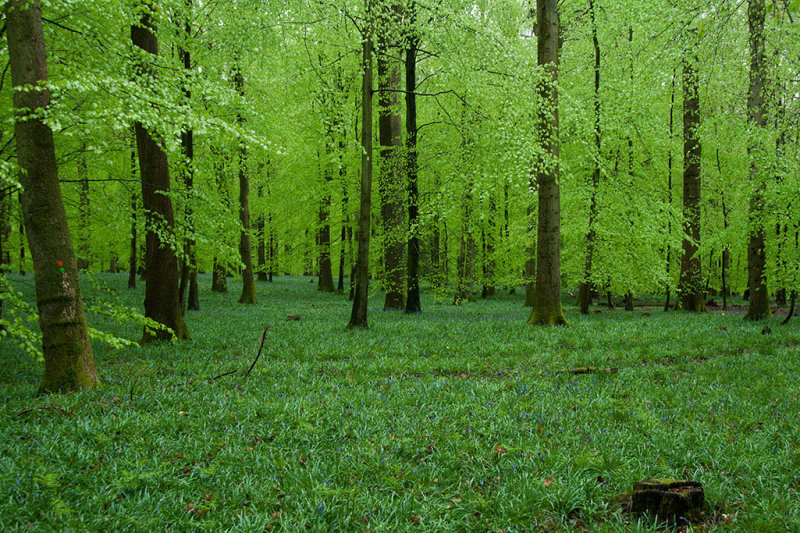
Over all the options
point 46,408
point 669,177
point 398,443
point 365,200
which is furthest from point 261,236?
point 398,443

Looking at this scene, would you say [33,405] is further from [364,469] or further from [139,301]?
[139,301]

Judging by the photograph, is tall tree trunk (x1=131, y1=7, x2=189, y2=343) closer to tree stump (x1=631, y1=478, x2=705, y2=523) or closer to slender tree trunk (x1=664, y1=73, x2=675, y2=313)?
tree stump (x1=631, y1=478, x2=705, y2=523)

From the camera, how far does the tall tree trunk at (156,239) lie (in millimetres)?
10586

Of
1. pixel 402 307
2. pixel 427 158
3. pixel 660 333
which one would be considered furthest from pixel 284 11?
pixel 660 333

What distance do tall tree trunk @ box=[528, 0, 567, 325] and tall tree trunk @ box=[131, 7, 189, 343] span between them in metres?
10.2

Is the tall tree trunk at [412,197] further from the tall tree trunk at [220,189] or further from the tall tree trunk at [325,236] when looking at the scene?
the tall tree trunk at [325,236]

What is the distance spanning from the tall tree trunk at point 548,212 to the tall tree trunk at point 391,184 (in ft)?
17.2

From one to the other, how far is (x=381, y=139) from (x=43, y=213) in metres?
15.6

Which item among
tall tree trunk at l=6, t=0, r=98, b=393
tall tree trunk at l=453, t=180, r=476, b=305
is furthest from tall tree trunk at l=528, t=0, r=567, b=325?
tall tree trunk at l=6, t=0, r=98, b=393

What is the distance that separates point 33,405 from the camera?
5.71 metres

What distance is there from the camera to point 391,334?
12.1 metres

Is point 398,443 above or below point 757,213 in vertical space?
below

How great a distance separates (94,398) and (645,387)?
7723mm

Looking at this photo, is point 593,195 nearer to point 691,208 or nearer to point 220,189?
point 691,208
